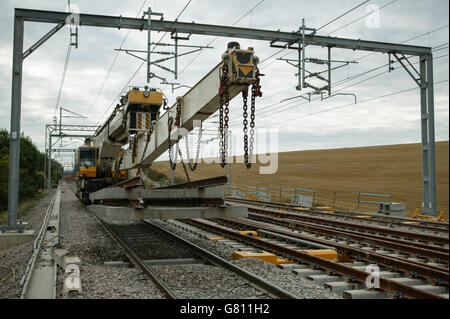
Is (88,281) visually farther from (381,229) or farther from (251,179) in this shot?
(251,179)

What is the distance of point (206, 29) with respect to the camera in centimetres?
1482

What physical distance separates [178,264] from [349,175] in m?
37.4

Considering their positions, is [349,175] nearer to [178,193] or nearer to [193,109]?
[178,193]

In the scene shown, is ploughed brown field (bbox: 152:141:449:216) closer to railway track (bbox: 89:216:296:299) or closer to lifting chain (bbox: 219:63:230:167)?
railway track (bbox: 89:216:296:299)

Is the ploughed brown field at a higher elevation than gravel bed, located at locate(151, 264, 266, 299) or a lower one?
higher

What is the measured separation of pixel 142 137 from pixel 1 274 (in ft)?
18.3

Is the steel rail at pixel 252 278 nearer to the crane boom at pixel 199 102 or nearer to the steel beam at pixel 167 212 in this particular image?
the steel beam at pixel 167 212

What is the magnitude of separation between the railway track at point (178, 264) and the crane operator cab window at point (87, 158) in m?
9.60

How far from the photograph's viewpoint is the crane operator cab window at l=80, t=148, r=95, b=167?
21.5 metres

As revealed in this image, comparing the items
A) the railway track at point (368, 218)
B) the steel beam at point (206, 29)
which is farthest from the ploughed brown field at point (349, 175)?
the steel beam at point (206, 29)

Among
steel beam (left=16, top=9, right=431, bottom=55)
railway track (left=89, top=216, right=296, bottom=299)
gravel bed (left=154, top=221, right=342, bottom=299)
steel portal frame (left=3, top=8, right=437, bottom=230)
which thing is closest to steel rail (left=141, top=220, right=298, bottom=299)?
railway track (left=89, top=216, right=296, bottom=299)

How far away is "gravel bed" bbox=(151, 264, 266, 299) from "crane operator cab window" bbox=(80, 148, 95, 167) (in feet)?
50.5

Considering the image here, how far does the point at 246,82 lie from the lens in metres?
6.95

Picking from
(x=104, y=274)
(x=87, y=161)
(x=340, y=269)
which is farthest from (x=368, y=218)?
(x=87, y=161)
